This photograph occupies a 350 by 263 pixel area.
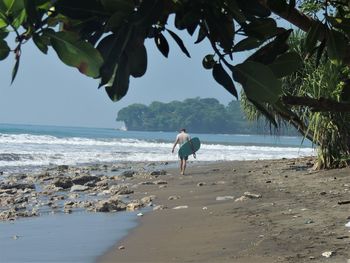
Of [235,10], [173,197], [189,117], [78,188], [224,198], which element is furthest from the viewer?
[189,117]

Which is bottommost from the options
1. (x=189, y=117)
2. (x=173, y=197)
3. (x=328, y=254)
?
(x=173, y=197)

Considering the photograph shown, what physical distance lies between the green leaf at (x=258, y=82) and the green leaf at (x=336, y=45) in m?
0.42

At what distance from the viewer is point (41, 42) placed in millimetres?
1012

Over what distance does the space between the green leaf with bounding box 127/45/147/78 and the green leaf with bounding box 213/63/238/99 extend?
6.5 inches

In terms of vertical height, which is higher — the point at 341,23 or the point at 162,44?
the point at 341,23

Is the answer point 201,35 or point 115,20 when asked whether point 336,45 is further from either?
point 115,20

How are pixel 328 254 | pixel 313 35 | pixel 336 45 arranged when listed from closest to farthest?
pixel 336 45 → pixel 313 35 → pixel 328 254

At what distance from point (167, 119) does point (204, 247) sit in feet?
290

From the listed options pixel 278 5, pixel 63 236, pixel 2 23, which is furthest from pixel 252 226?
pixel 2 23

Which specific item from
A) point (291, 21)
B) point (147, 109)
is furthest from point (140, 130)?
point (291, 21)

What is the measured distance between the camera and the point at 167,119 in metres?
93.6

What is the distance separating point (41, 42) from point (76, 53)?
10 centimetres

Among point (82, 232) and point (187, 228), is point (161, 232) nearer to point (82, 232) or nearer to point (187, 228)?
point (187, 228)

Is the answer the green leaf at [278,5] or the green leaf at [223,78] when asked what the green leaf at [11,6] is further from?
the green leaf at [278,5]
